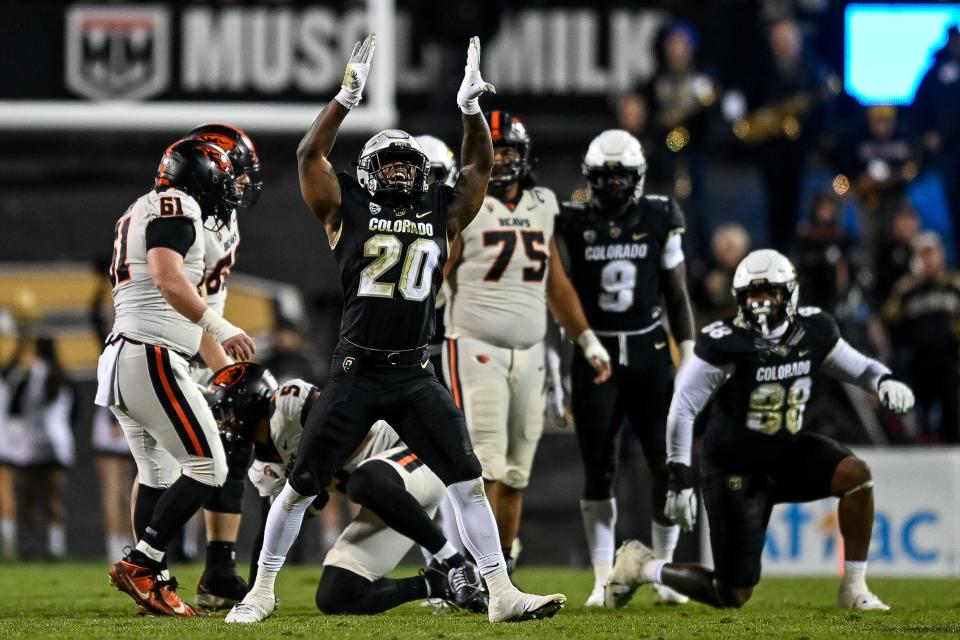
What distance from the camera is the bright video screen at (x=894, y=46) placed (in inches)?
494

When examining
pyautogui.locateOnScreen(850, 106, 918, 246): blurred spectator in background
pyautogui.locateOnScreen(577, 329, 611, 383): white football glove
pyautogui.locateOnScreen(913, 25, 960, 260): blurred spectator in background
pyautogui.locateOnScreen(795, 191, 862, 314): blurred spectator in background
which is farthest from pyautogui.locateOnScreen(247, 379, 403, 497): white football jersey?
pyautogui.locateOnScreen(913, 25, 960, 260): blurred spectator in background

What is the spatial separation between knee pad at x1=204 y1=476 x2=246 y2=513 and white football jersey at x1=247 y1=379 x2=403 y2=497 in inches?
3.2

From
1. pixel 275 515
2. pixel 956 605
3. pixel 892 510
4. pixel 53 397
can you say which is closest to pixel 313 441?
pixel 275 515

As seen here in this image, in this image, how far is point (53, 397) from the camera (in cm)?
1163

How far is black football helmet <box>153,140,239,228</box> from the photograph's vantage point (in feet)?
21.6

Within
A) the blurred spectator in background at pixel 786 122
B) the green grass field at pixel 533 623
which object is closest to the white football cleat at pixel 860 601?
the green grass field at pixel 533 623

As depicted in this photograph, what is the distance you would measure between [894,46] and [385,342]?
26.4ft

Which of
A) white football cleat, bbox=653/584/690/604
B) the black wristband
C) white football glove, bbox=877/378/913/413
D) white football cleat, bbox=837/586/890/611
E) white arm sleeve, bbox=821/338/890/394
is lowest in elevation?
white football cleat, bbox=653/584/690/604

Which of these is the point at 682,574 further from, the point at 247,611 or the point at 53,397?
the point at 53,397

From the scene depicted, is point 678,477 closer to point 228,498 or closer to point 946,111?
point 228,498

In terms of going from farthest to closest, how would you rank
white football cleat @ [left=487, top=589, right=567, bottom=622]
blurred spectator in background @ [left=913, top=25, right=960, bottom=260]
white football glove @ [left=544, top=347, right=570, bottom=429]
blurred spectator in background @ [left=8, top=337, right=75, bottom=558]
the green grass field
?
1. blurred spectator in background @ [left=913, top=25, right=960, bottom=260]
2. blurred spectator in background @ [left=8, top=337, right=75, bottom=558]
3. white football glove @ [left=544, top=347, right=570, bottom=429]
4. white football cleat @ [left=487, top=589, right=567, bottom=622]
5. the green grass field

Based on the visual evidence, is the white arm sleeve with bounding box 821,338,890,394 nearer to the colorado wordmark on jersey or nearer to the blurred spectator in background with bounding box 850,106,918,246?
the colorado wordmark on jersey

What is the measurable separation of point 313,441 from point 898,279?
6.95m

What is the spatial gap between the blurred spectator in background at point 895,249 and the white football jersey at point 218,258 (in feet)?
20.1
